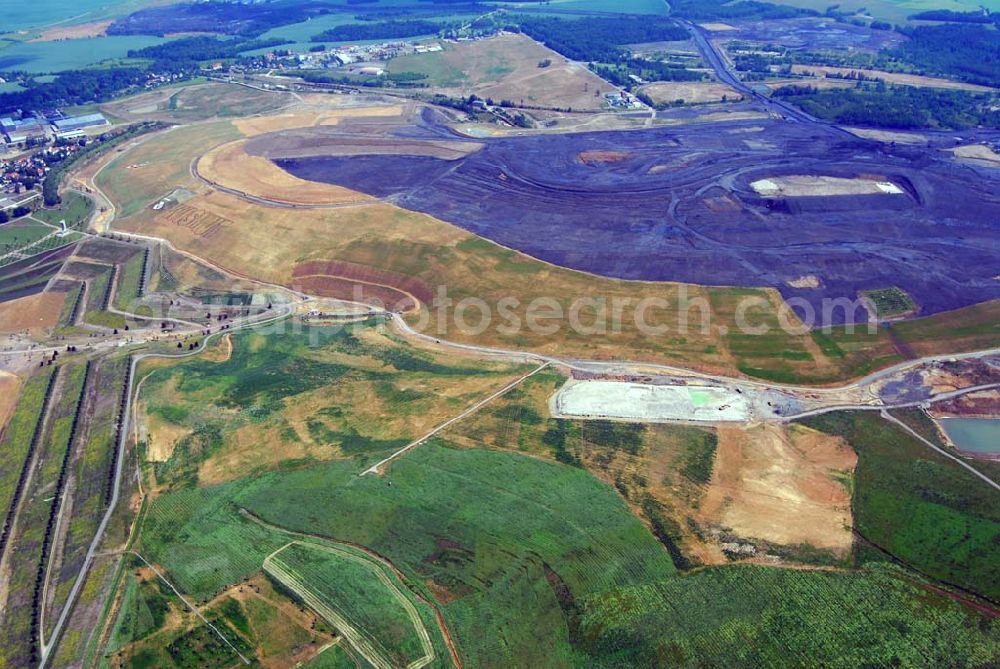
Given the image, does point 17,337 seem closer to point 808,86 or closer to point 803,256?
point 803,256

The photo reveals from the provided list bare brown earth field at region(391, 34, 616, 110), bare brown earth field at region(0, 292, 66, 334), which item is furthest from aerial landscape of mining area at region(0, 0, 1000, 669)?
bare brown earth field at region(391, 34, 616, 110)

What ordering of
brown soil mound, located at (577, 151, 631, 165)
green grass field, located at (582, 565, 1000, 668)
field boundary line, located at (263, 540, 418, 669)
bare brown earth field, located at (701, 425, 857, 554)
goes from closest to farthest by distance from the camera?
1. green grass field, located at (582, 565, 1000, 668)
2. field boundary line, located at (263, 540, 418, 669)
3. bare brown earth field, located at (701, 425, 857, 554)
4. brown soil mound, located at (577, 151, 631, 165)

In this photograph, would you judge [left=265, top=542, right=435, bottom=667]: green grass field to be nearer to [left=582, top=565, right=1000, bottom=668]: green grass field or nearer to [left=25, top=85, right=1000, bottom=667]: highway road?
[left=25, top=85, right=1000, bottom=667]: highway road

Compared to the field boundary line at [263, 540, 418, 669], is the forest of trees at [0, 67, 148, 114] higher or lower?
higher

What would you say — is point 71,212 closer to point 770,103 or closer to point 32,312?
point 32,312

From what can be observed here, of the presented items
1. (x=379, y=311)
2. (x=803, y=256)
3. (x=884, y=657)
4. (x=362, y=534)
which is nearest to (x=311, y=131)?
(x=379, y=311)
